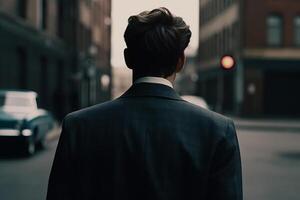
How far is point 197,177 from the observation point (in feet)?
7.07

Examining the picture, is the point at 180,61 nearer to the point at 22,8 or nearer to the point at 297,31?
the point at 22,8

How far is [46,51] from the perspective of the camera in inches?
1256

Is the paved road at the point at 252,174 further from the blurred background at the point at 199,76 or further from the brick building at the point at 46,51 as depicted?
the brick building at the point at 46,51

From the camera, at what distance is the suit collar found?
223 centimetres

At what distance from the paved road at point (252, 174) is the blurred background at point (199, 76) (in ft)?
0.06

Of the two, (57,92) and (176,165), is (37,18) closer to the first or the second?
(57,92)

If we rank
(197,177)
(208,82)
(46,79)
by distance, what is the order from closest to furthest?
(197,177), (46,79), (208,82)

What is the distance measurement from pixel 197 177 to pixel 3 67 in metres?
22.6

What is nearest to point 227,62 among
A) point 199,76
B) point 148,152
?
point 148,152

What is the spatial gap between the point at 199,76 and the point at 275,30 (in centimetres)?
2038

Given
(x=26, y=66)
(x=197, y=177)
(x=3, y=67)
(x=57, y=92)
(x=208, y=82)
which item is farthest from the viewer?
(x=208, y=82)

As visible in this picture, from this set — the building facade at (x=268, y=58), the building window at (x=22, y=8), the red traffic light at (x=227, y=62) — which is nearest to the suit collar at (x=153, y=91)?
the red traffic light at (x=227, y=62)

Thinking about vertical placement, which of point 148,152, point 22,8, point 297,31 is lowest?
point 148,152

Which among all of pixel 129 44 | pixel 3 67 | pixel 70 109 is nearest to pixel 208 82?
pixel 70 109
